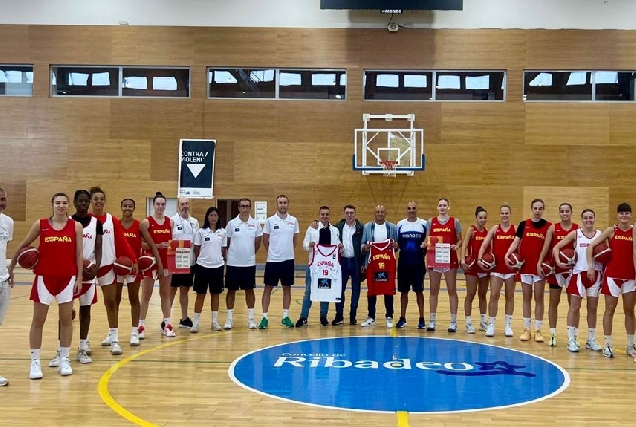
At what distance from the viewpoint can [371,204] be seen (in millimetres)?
15828

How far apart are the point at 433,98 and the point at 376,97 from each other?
1.51 meters

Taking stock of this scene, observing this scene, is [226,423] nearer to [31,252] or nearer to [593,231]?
[31,252]

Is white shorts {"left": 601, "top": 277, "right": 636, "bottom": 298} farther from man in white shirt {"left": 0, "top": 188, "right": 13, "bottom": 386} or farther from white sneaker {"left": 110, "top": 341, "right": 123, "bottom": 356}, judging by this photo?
man in white shirt {"left": 0, "top": 188, "right": 13, "bottom": 386}

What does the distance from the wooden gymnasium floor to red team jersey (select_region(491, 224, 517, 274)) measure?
35.3 inches

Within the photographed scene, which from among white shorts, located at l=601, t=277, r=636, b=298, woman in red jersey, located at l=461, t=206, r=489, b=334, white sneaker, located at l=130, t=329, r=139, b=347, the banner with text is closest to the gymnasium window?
the banner with text

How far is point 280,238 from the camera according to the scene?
8.16 metres

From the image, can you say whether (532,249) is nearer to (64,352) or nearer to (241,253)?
(241,253)

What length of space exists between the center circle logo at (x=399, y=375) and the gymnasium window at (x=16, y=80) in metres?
12.7

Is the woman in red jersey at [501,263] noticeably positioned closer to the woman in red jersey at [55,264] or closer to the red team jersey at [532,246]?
the red team jersey at [532,246]

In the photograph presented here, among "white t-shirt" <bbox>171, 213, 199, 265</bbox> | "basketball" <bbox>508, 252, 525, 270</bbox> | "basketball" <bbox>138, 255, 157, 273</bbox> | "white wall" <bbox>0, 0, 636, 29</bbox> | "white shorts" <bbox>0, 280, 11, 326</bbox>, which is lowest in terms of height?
"white shorts" <bbox>0, 280, 11, 326</bbox>

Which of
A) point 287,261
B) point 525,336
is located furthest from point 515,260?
point 287,261

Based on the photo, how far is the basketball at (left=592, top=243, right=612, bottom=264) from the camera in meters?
6.53

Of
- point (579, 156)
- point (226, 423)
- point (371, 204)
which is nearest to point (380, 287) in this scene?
point (226, 423)

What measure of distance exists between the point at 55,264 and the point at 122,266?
0.99 m
